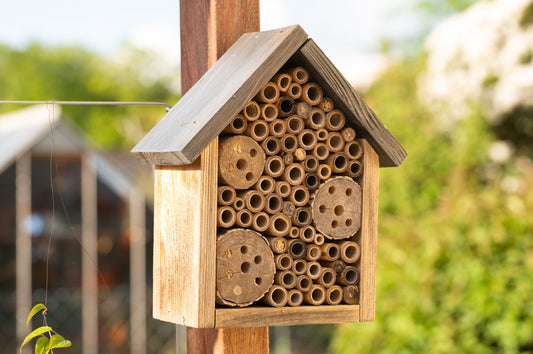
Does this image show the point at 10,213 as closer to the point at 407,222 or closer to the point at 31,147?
the point at 31,147

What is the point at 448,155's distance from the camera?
6.02 metres

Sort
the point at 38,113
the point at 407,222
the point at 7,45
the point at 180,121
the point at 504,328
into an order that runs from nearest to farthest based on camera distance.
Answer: the point at 180,121, the point at 504,328, the point at 407,222, the point at 38,113, the point at 7,45

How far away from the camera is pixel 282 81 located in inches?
61.5

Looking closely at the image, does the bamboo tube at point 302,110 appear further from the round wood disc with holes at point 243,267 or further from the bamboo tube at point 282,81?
the round wood disc with holes at point 243,267

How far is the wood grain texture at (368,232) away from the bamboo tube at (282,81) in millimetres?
236

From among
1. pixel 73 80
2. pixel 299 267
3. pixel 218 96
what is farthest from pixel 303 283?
pixel 73 80

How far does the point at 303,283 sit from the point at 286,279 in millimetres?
44

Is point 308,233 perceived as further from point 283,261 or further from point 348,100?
point 348,100

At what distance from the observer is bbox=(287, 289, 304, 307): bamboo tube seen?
156cm

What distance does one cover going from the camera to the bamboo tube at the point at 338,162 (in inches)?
63.9

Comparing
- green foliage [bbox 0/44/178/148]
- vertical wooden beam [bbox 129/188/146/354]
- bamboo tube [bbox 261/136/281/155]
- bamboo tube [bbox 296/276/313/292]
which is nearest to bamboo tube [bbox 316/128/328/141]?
bamboo tube [bbox 261/136/281/155]

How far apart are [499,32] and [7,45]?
2715 centimetres

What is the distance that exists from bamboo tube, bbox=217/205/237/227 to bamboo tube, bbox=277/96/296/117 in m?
0.25

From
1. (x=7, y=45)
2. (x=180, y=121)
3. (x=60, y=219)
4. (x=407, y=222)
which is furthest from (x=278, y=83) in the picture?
(x=7, y=45)
